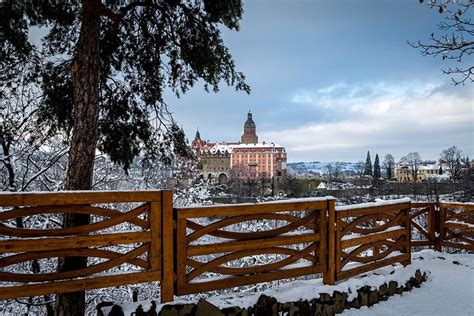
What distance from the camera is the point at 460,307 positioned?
442 centimetres

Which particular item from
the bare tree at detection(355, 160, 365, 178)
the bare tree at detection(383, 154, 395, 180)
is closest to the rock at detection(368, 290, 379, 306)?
the bare tree at detection(355, 160, 365, 178)

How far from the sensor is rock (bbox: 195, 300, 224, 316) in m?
3.36

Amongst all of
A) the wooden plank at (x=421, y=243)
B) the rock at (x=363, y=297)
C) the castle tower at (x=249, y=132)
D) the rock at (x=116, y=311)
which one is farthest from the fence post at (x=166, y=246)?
the castle tower at (x=249, y=132)

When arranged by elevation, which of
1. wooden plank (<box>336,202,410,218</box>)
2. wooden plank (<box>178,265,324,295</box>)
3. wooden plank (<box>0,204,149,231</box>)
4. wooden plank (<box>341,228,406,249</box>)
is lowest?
wooden plank (<box>178,265,324,295</box>)

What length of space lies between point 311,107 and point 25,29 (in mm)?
19345

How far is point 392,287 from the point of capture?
15.8 feet

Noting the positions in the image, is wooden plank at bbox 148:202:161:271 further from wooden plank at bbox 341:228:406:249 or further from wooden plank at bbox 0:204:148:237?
wooden plank at bbox 341:228:406:249

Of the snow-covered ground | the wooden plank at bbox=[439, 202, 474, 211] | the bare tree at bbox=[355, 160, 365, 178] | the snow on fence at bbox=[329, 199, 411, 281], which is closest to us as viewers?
the snow-covered ground

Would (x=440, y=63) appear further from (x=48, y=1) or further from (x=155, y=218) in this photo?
(x=48, y=1)

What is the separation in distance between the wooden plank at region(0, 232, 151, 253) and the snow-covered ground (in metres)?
0.62

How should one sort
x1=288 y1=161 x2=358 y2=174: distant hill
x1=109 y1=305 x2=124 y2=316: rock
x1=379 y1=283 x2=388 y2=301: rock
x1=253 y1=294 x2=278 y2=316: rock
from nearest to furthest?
x1=109 y1=305 x2=124 y2=316: rock < x1=253 y1=294 x2=278 y2=316: rock < x1=379 y1=283 x2=388 y2=301: rock < x1=288 y1=161 x2=358 y2=174: distant hill

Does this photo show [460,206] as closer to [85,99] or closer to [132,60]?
[132,60]

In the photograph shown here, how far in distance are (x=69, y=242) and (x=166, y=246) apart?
0.84 metres

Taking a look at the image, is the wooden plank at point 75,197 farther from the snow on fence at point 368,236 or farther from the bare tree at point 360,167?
the bare tree at point 360,167
